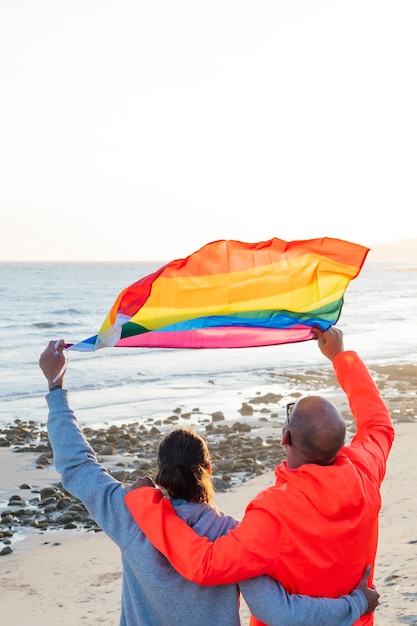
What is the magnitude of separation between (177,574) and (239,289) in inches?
66.2

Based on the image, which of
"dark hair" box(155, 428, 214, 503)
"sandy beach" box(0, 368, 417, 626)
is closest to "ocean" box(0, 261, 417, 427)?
"sandy beach" box(0, 368, 417, 626)

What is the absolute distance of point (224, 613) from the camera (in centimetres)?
307

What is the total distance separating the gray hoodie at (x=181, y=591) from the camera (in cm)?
294

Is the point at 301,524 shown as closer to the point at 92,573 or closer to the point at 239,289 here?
the point at 239,289

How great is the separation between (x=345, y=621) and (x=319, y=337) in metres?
1.58

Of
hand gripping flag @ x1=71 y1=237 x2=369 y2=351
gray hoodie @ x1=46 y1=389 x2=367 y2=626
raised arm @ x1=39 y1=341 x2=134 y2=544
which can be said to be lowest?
gray hoodie @ x1=46 y1=389 x2=367 y2=626

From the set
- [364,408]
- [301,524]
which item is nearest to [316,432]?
[301,524]

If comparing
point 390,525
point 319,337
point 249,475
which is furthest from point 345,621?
point 249,475

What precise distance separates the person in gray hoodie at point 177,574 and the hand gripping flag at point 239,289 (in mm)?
1042

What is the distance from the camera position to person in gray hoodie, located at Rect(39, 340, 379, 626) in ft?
9.69

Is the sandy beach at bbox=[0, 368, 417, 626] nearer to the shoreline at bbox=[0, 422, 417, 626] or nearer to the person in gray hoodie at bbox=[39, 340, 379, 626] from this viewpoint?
the shoreline at bbox=[0, 422, 417, 626]

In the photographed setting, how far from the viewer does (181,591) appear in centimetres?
301

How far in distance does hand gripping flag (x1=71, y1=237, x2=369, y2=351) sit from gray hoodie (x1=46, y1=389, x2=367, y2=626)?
3.69 ft

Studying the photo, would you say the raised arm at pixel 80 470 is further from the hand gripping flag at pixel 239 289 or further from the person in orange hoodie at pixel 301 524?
the hand gripping flag at pixel 239 289
